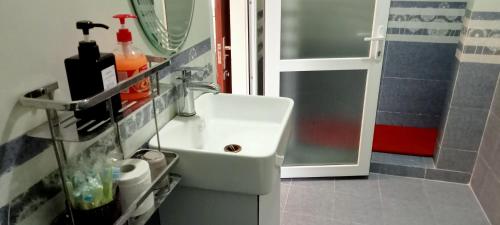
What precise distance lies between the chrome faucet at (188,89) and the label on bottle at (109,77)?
504mm

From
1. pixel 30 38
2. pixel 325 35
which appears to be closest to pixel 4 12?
pixel 30 38

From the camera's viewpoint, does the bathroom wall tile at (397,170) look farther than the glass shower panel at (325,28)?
Yes

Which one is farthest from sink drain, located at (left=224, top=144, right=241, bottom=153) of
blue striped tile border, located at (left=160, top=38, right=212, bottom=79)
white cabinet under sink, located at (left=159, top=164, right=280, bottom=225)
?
blue striped tile border, located at (left=160, top=38, right=212, bottom=79)

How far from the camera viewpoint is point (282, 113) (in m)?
→ 1.42

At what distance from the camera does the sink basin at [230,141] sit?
3.37ft

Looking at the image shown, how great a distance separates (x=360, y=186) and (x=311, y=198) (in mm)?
404

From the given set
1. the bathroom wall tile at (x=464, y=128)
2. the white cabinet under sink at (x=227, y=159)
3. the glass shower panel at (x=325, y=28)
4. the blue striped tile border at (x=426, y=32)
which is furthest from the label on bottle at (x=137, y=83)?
the blue striped tile border at (x=426, y=32)

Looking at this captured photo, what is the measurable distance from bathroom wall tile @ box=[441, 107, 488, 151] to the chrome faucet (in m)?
1.83

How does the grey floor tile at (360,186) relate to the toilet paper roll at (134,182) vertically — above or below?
below

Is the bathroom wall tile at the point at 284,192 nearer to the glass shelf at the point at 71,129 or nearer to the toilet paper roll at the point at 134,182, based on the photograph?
the toilet paper roll at the point at 134,182

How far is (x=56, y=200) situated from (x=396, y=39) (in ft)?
8.75

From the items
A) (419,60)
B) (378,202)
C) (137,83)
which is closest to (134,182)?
(137,83)

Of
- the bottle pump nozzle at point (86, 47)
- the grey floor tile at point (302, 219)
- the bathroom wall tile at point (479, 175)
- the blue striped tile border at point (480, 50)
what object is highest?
the bottle pump nozzle at point (86, 47)

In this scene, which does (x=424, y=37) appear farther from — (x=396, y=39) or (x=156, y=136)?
(x=156, y=136)
